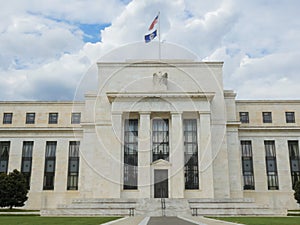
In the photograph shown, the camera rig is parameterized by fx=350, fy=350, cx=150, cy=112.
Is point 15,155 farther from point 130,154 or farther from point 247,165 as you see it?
point 247,165

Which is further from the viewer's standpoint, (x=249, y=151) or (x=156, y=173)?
(x=249, y=151)

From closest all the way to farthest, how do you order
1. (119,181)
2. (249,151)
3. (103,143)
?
1. (119,181)
2. (103,143)
3. (249,151)

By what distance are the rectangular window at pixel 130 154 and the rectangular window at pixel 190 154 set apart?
19.5 feet

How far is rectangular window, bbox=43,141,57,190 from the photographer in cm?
4572

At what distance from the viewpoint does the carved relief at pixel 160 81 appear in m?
43.9

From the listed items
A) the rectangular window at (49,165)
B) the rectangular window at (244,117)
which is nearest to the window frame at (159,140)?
the rectangular window at (244,117)

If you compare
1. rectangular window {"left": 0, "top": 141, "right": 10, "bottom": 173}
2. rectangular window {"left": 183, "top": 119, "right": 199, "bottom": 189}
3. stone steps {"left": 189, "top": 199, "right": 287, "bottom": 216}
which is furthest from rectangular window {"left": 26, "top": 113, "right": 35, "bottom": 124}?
stone steps {"left": 189, "top": 199, "right": 287, "bottom": 216}

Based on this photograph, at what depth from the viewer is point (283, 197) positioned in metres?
44.4

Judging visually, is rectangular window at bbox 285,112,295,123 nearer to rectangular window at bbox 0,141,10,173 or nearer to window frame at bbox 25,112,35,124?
window frame at bbox 25,112,35,124

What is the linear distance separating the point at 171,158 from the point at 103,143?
28.3ft

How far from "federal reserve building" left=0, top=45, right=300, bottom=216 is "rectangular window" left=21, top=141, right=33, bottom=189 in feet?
0.41

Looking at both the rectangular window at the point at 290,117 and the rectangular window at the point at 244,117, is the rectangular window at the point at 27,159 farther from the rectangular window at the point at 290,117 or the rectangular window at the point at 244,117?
the rectangular window at the point at 290,117

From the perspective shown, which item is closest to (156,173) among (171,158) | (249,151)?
(171,158)

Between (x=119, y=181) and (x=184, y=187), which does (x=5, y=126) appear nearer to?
(x=119, y=181)
